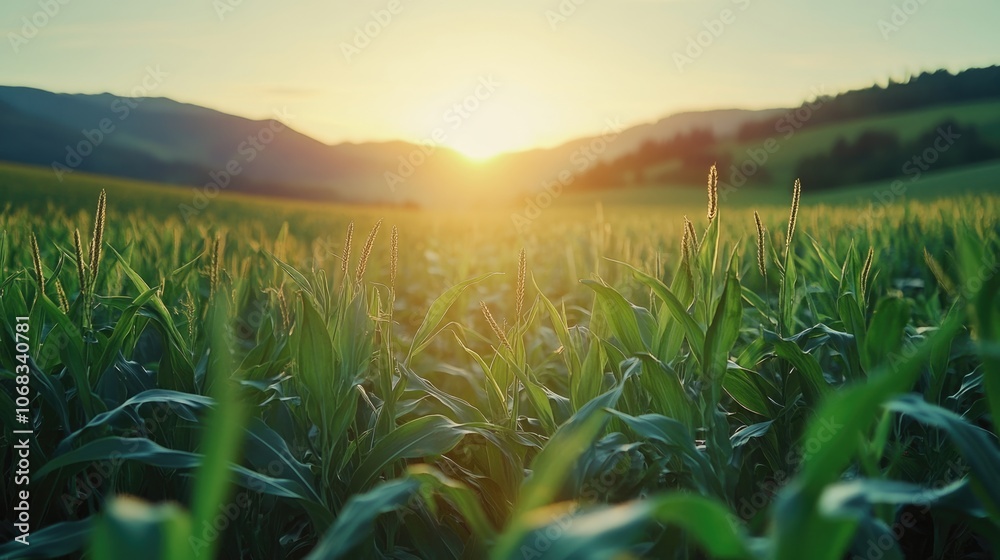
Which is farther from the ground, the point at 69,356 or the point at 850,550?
the point at 69,356

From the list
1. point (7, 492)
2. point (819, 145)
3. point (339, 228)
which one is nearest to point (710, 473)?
point (7, 492)

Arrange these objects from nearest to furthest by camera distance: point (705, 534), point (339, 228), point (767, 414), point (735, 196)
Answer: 1. point (705, 534)
2. point (767, 414)
3. point (339, 228)
4. point (735, 196)

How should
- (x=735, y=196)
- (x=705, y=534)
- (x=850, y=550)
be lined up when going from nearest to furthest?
(x=705, y=534) < (x=850, y=550) < (x=735, y=196)

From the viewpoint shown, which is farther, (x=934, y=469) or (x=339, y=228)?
(x=339, y=228)

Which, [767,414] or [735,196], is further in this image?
[735,196]

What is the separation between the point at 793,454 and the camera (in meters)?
1.61

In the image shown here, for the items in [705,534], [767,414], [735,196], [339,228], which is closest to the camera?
[705,534]

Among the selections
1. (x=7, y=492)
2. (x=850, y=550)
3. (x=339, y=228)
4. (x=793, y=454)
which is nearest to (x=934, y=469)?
(x=793, y=454)

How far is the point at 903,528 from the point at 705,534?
4.39 feet

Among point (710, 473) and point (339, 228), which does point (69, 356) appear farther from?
point (339, 228)

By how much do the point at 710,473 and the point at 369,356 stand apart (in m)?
0.76

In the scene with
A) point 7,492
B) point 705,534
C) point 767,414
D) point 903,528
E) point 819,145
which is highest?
point 819,145

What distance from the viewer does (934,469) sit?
1.63 meters

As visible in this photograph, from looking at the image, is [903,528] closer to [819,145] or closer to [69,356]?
[69,356]
